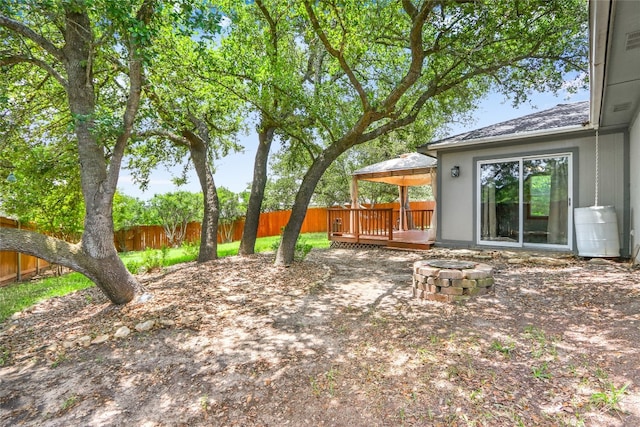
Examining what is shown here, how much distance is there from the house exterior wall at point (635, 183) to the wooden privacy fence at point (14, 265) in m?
12.4

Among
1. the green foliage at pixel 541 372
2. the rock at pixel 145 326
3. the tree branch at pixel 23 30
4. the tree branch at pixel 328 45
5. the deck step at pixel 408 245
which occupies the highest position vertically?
the tree branch at pixel 328 45

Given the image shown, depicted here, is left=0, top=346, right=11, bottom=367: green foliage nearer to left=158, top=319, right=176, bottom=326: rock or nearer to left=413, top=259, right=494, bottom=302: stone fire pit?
left=158, top=319, right=176, bottom=326: rock

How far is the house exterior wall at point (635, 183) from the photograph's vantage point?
5.39 metres

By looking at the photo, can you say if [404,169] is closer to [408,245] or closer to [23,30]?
[408,245]

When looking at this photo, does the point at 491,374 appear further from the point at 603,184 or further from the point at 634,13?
the point at 603,184

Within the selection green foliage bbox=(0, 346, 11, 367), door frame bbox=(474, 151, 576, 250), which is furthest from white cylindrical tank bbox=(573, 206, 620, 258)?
green foliage bbox=(0, 346, 11, 367)

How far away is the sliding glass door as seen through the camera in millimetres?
6980

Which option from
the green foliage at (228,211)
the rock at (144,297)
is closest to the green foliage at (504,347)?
the rock at (144,297)

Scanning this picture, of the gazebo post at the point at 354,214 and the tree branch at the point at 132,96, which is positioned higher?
the tree branch at the point at 132,96

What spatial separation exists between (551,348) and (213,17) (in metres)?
4.75

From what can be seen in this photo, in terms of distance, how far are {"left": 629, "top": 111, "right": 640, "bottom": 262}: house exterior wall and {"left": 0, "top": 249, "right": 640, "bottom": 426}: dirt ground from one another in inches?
41.6

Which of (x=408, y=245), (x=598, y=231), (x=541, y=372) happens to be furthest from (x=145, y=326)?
(x=598, y=231)

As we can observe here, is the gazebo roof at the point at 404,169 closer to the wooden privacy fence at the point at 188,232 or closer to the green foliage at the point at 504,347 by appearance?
the wooden privacy fence at the point at 188,232

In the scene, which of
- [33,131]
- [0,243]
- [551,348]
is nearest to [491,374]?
[551,348]
